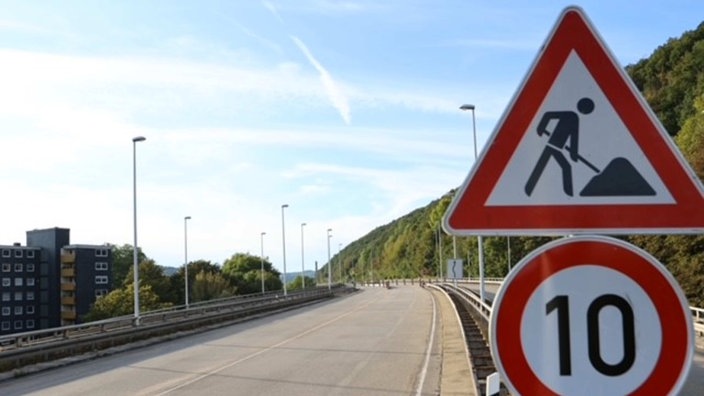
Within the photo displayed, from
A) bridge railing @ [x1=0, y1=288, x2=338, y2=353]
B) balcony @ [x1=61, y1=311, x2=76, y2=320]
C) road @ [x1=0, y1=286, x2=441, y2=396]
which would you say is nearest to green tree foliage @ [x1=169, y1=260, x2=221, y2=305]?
balcony @ [x1=61, y1=311, x2=76, y2=320]

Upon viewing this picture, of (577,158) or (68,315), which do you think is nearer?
(577,158)

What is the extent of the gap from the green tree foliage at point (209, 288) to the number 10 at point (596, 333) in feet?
320

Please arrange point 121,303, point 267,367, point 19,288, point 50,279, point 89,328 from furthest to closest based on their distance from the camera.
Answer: point 50,279 → point 19,288 → point 121,303 → point 89,328 → point 267,367

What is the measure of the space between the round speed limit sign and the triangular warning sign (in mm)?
186

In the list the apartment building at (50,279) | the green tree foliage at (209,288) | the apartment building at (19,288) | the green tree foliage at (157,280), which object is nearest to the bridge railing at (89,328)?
the green tree foliage at (209,288)

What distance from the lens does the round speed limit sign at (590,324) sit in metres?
2.43

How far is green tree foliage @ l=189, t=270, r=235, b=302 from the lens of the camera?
99062mm

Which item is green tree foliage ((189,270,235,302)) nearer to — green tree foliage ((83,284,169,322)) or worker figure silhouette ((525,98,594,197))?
green tree foliage ((83,284,169,322))

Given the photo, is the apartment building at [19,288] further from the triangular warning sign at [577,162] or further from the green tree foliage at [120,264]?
the triangular warning sign at [577,162]

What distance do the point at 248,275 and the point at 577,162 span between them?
129m

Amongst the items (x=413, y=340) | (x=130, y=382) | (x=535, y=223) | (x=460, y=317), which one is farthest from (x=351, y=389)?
(x=460, y=317)

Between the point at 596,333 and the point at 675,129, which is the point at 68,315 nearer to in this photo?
Result: the point at 675,129

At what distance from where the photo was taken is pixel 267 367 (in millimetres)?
20438

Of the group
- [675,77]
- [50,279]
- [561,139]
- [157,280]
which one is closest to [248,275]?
[157,280]
